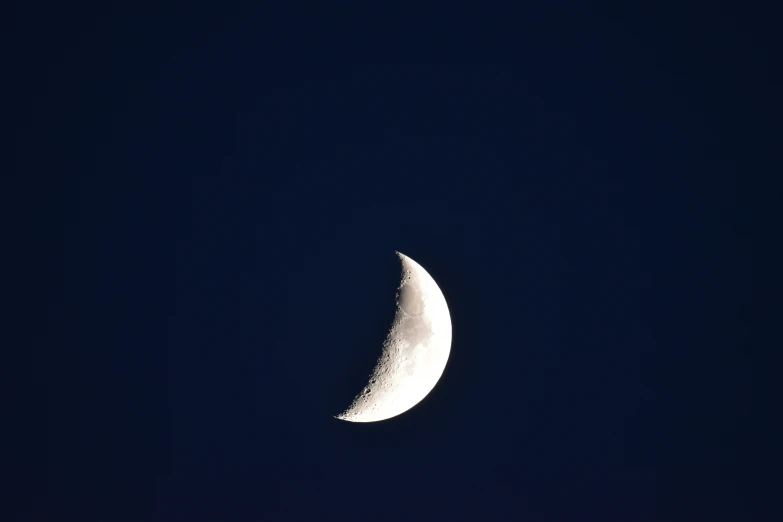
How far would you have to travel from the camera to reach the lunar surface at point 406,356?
4.55 m

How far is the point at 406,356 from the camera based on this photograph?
455 cm

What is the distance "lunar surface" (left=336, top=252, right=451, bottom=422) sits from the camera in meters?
4.55

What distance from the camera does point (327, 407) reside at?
14.8 ft

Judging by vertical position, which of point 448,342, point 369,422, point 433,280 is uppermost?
point 433,280

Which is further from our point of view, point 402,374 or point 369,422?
point 369,422

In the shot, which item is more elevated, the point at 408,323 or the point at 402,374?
the point at 408,323

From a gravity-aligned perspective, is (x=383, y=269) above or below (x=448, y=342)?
above

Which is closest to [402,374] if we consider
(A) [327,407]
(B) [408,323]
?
(B) [408,323]

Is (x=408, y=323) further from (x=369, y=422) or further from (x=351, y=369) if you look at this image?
(x=369, y=422)

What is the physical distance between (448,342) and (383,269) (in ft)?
3.17

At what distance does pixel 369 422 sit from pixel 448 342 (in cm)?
116

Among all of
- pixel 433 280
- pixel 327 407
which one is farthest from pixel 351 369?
pixel 433 280

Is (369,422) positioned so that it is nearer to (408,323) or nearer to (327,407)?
(327,407)

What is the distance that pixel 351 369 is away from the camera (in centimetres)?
450
